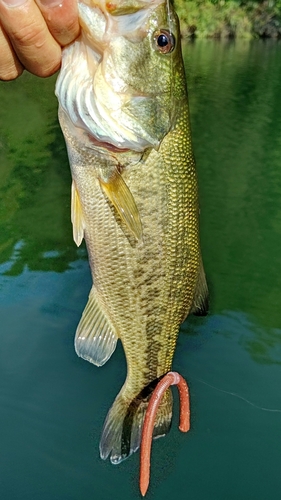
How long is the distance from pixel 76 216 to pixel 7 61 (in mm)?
718

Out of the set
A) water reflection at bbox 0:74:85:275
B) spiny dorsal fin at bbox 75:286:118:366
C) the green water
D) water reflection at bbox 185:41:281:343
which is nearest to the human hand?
spiny dorsal fin at bbox 75:286:118:366

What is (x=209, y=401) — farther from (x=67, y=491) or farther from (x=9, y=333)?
(x=9, y=333)

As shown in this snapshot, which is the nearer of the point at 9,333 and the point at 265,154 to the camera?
the point at 9,333

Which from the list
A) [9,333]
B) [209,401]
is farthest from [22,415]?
[209,401]

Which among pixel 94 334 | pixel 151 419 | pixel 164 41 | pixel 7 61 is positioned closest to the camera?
pixel 7 61

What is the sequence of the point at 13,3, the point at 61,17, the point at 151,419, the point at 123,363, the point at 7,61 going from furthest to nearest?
the point at 123,363
the point at 151,419
the point at 7,61
the point at 61,17
the point at 13,3

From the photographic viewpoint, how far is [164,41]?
2.04m

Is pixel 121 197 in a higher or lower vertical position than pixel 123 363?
higher

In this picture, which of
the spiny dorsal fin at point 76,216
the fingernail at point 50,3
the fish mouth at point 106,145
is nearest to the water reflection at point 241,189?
→ the spiny dorsal fin at point 76,216

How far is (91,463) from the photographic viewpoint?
14.9 ft

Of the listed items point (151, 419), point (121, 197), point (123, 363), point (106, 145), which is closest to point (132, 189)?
point (121, 197)

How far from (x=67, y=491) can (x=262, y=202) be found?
7231mm

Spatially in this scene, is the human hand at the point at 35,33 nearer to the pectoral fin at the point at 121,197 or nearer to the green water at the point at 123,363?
the pectoral fin at the point at 121,197

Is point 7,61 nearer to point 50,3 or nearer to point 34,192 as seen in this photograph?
point 50,3
